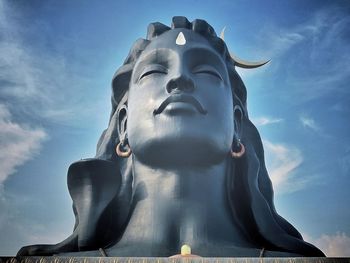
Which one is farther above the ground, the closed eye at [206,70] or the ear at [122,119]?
the closed eye at [206,70]

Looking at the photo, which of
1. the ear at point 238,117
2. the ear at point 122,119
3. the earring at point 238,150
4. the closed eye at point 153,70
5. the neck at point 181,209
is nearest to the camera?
the neck at point 181,209

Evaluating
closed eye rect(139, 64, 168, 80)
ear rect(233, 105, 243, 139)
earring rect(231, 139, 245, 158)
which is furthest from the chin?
closed eye rect(139, 64, 168, 80)

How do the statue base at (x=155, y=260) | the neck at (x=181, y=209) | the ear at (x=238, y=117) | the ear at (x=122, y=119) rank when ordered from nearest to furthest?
1. the statue base at (x=155, y=260)
2. the neck at (x=181, y=209)
3. the ear at (x=122, y=119)
4. the ear at (x=238, y=117)

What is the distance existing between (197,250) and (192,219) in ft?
1.83

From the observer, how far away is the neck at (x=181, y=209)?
7223 millimetres

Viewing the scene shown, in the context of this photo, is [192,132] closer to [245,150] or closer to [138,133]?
[138,133]

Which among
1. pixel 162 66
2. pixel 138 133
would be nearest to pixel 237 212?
pixel 138 133

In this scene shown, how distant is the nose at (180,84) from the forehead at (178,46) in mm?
641

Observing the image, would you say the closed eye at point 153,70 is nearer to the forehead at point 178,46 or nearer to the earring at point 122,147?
the forehead at point 178,46

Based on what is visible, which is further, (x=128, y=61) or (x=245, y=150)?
(x=128, y=61)

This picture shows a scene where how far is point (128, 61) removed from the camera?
30.6 feet

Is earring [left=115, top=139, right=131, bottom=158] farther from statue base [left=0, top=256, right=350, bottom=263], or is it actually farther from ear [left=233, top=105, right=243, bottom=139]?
statue base [left=0, top=256, right=350, bottom=263]

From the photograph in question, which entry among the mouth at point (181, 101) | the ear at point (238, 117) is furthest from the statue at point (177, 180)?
the ear at point (238, 117)

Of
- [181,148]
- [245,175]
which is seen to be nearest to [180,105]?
[181,148]
